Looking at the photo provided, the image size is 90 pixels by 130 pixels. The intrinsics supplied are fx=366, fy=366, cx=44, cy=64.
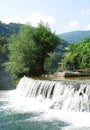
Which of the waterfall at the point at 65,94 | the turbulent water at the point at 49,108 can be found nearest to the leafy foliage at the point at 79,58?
the waterfall at the point at 65,94

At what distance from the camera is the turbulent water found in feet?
79.2

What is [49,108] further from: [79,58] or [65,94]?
[79,58]

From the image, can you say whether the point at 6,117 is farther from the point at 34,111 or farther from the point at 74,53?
the point at 74,53

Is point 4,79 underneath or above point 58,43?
underneath

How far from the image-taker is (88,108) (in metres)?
→ 26.8

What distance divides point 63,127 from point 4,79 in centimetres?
4889

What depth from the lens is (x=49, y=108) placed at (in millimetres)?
29750

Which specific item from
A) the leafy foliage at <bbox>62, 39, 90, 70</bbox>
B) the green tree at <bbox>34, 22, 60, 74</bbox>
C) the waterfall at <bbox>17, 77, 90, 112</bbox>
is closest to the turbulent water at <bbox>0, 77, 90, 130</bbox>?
the waterfall at <bbox>17, 77, 90, 112</bbox>

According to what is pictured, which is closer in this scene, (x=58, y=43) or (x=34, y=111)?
(x=34, y=111)

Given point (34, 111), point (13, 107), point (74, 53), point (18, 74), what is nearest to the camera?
point (34, 111)

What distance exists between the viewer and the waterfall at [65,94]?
27.5 meters

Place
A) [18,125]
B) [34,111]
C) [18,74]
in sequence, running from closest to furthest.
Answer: [18,125] → [34,111] → [18,74]

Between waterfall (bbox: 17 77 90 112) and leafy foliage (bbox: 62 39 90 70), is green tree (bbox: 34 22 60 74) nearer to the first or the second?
waterfall (bbox: 17 77 90 112)

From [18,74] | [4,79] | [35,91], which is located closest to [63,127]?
[35,91]
